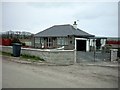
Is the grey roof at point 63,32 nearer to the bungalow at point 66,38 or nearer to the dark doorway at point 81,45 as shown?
the bungalow at point 66,38

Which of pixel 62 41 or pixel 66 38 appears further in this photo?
pixel 62 41

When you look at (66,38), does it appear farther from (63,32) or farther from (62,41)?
(63,32)

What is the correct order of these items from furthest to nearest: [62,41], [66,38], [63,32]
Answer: [63,32], [62,41], [66,38]

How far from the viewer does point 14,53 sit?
854 inches

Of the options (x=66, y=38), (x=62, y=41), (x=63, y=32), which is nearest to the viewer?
(x=66, y=38)

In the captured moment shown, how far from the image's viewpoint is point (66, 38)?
36188 mm

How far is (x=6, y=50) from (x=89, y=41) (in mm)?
15581

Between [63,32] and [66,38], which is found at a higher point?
[63,32]

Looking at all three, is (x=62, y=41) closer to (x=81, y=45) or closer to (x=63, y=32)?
(x=63, y=32)

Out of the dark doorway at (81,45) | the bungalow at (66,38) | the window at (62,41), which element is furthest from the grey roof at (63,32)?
the dark doorway at (81,45)

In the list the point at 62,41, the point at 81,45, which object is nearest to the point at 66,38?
the point at 62,41

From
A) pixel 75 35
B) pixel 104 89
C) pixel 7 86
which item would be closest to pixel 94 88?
pixel 104 89

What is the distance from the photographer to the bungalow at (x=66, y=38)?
116ft

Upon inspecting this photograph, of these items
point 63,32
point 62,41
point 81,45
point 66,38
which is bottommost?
point 81,45
